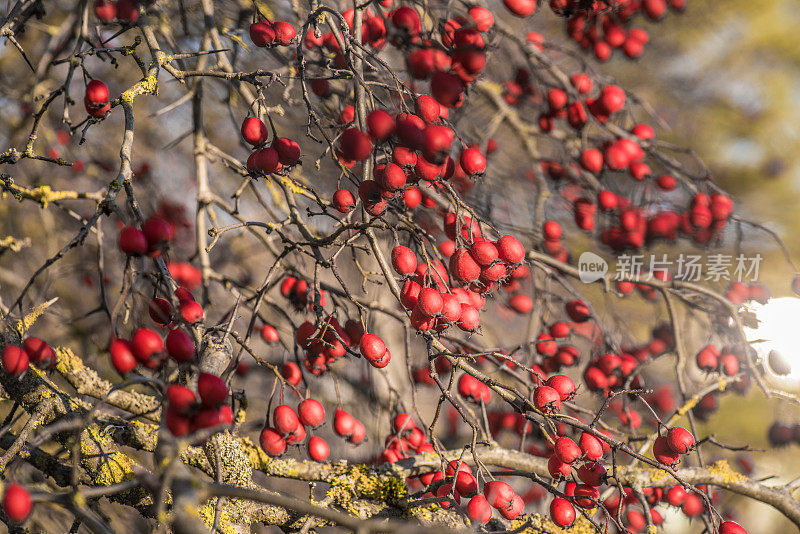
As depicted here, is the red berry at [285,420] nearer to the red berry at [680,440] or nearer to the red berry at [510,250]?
the red berry at [510,250]

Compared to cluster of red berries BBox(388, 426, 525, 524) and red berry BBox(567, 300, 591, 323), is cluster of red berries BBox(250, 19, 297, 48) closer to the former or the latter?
cluster of red berries BBox(388, 426, 525, 524)

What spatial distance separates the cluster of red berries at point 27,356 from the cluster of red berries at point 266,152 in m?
0.39

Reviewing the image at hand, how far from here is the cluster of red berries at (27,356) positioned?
72cm

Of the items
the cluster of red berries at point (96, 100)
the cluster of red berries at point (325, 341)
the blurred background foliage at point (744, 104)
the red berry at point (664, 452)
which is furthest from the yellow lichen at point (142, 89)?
the blurred background foliage at point (744, 104)

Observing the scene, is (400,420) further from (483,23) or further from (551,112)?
Result: (551,112)

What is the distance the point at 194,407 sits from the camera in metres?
0.54

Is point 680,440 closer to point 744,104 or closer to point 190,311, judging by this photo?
point 190,311

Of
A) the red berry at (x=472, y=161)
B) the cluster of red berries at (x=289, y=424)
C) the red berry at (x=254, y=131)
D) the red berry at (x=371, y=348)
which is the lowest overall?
the cluster of red berries at (x=289, y=424)

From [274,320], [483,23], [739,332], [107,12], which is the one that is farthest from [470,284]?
[274,320]

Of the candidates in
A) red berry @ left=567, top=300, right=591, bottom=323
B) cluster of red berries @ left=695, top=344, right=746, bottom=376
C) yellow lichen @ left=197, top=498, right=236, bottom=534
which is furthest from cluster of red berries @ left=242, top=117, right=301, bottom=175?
cluster of red berries @ left=695, top=344, right=746, bottom=376

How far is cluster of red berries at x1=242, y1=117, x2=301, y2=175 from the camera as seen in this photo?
2.44 feet

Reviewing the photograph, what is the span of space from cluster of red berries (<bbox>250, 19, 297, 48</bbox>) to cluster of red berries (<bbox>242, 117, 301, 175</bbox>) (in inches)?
5.5

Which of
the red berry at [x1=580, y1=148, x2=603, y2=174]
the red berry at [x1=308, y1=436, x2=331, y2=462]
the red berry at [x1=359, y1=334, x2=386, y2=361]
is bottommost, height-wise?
the red berry at [x1=308, y1=436, x2=331, y2=462]

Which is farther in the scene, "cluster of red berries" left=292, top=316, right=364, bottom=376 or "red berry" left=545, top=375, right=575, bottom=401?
"cluster of red berries" left=292, top=316, right=364, bottom=376
